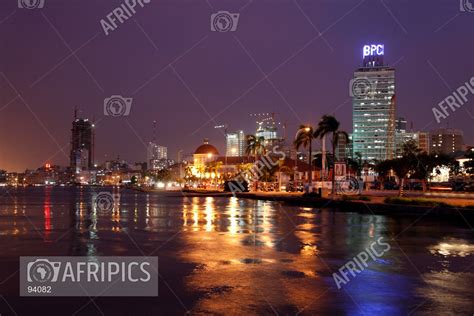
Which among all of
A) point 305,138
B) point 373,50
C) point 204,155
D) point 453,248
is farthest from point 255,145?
point 373,50

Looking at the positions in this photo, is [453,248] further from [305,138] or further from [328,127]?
[305,138]

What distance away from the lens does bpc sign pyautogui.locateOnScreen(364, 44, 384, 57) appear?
186212 mm

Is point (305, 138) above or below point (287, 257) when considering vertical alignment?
above

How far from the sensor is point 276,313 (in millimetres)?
9484

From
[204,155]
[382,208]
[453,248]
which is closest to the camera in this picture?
[453,248]

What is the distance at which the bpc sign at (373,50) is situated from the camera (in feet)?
611

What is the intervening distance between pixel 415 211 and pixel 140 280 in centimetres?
2681

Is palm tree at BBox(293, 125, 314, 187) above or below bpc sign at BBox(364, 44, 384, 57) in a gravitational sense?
below

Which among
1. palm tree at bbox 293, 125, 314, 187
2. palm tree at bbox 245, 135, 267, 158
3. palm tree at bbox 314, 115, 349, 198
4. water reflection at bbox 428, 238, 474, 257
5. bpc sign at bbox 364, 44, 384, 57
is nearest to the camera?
water reflection at bbox 428, 238, 474, 257

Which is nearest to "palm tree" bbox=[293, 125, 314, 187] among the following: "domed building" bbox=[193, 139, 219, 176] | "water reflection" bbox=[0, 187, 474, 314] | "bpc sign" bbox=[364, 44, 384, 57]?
"water reflection" bbox=[0, 187, 474, 314]

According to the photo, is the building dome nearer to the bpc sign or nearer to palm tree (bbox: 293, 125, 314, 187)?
the bpc sign

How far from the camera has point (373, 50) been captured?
189875 millimetres

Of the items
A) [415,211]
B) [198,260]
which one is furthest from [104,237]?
[415,211]

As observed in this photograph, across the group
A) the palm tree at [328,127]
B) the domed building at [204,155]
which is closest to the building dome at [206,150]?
the domed building at [204,155]
